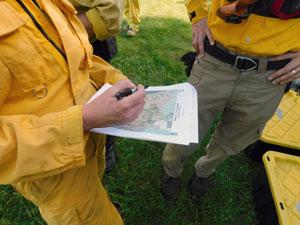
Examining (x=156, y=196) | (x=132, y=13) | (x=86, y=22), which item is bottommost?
(x=156, y=196)

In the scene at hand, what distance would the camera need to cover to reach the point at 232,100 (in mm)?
1870

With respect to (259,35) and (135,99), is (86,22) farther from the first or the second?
(259,35)

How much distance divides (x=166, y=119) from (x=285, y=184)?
1438mm

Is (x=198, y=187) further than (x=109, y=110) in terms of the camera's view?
Yes

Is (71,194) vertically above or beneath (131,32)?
above

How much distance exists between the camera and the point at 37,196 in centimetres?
128

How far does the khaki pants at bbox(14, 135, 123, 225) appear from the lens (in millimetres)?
1251

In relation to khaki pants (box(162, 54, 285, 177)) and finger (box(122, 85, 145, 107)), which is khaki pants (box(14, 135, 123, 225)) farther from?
khaki pants (box(162, 54, 285, 177))

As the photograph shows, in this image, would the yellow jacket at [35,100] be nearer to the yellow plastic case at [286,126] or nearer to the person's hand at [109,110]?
the person's hand at [109,110]

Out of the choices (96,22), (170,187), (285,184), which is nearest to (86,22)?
(96,22)

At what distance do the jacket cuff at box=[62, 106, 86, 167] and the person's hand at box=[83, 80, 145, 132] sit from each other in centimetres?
3

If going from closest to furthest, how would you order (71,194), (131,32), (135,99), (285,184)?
(135,99), (71,194), (285,184), (131,32)

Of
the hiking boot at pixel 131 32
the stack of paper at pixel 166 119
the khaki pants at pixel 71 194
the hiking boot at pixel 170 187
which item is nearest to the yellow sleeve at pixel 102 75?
the stack of paper at pixel 166 119

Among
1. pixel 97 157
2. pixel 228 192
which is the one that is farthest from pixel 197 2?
pixel 228 192
